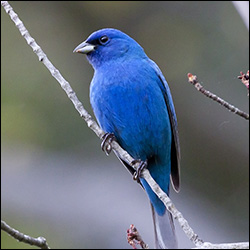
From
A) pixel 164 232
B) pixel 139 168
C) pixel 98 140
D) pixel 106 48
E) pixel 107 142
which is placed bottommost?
pixel 164 232

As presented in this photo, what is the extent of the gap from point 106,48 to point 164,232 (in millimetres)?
1338

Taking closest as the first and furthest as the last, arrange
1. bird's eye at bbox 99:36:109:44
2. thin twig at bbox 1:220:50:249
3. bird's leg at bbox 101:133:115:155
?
1. thin twig at bbox 1:220:50:249
2. bird's leg at bbox 101:133:115:155
3. bird's eye at bbox 99:36:109:44

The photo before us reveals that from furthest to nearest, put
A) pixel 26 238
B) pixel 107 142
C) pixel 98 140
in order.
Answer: pixel 98 140 < pixel 107 142 < pixel 26 238

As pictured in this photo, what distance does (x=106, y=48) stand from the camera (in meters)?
4.44

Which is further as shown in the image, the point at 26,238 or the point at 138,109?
the point at 138,109

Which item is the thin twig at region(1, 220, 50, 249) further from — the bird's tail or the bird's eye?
the bird's eye

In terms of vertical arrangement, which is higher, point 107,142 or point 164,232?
point 107,142

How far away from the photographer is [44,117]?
731 cm

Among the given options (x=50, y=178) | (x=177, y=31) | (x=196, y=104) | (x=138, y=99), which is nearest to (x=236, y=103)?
(x=196, y=104)

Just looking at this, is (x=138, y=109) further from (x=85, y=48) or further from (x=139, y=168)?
(x=85, y=48)

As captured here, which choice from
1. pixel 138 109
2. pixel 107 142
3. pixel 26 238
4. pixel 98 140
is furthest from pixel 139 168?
pixel 98 140

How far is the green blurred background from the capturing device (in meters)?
6.43

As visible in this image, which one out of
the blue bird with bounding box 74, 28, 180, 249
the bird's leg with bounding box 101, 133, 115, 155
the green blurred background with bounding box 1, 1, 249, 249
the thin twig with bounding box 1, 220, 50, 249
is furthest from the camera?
Result: the green blurred background with bounding box 1, 1, 249, 249

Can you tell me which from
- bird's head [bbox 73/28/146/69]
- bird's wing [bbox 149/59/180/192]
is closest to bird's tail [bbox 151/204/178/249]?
bird's wing [bbox 149/59/180/192]
